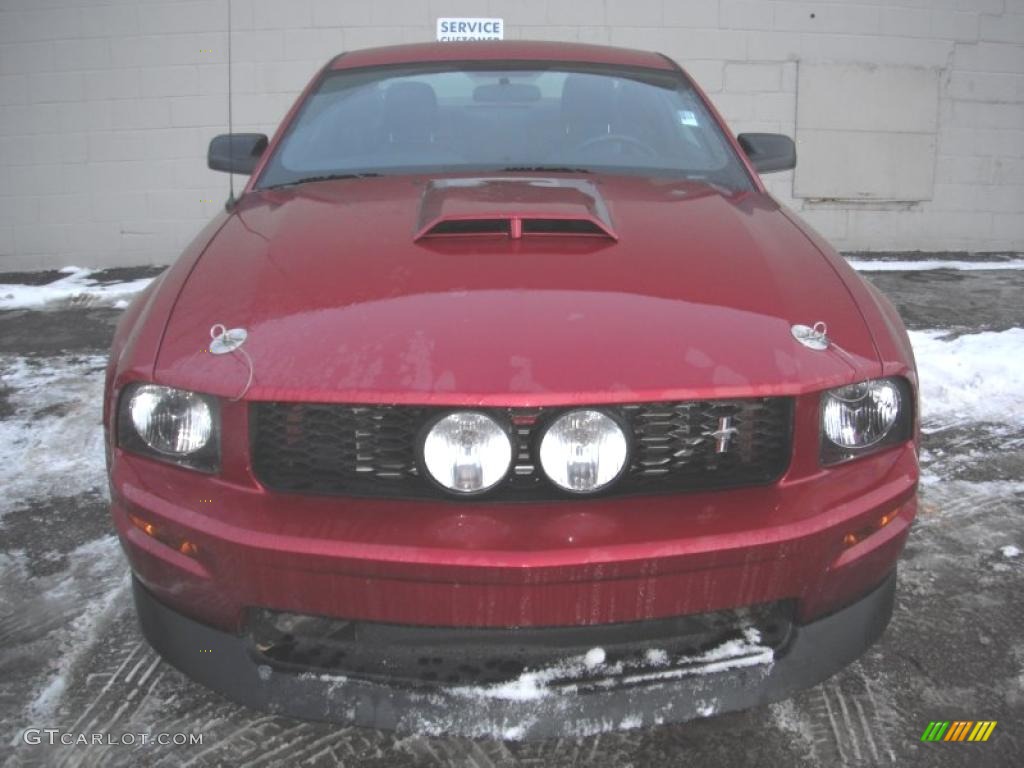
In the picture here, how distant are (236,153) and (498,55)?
3.43 ft

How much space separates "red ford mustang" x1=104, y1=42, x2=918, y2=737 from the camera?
1701 mm

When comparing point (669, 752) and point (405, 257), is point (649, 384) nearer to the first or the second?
point (405, 257)

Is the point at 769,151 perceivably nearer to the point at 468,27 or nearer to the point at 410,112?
the point at 410,112

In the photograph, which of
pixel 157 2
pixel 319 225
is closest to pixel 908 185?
pixel 157 2

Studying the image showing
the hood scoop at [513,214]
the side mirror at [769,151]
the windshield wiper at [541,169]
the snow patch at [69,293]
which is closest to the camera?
the hood scoop at [513,214]

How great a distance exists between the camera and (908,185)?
8148 millimetres

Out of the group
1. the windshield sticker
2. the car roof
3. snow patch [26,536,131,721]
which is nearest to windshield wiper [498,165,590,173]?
the windshield sticker

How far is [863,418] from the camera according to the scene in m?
1.92

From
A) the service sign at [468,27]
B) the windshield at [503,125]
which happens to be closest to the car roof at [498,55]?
the windshield at [503,125]

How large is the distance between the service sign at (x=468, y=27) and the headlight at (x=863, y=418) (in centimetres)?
631

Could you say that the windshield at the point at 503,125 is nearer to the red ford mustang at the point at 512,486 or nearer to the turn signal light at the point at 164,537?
the red ford mustang at the point at 512,486

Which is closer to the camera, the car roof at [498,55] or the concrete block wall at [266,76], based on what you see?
the car roof at [498,55]

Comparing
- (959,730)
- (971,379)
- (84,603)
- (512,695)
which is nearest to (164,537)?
(512,695)

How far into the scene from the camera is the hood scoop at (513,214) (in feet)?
7.34
